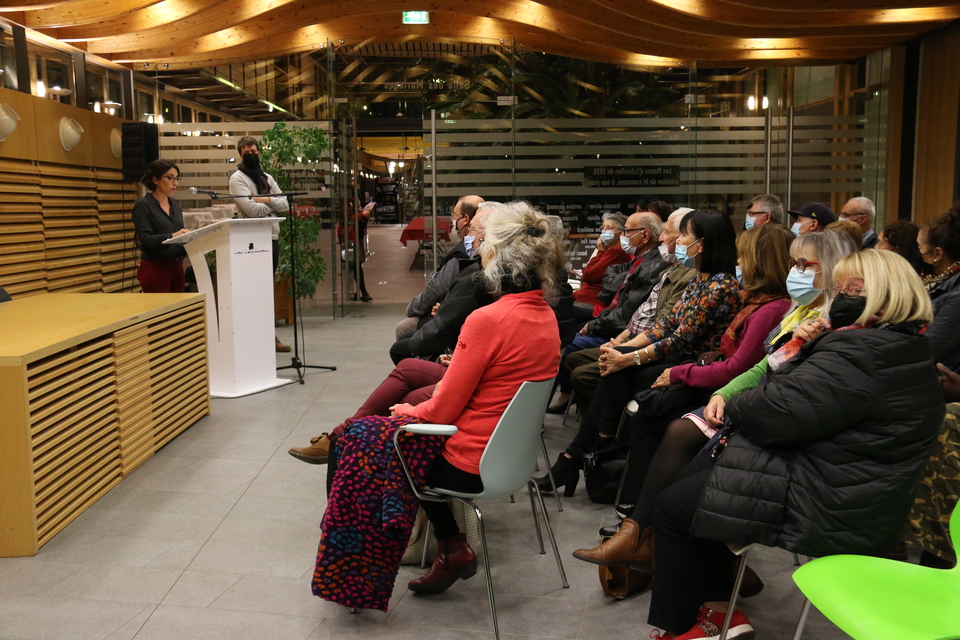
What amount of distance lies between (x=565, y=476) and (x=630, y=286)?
4.72ft

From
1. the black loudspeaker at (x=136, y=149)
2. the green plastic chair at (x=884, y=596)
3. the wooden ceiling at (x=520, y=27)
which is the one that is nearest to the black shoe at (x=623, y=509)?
the green plastic chair at (x=884, y=596)

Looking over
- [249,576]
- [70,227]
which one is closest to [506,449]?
[249,576]

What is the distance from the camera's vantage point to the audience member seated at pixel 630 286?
189 inches

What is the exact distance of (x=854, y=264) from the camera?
94.0 inches

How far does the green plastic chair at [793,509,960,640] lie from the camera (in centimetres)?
184

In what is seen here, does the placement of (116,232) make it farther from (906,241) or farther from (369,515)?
(906,241)

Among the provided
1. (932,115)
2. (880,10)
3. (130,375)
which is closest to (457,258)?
(130,375)

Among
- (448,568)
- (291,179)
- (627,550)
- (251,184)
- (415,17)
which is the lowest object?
(448,568)

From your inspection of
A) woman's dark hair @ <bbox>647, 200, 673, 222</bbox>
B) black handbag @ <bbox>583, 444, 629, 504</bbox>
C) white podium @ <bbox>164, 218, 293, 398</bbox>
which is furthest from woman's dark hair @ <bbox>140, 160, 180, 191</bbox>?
black handbag @ <bbox>583, 444, 629, 504</bbox>

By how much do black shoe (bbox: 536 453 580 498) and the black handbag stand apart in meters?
0.07

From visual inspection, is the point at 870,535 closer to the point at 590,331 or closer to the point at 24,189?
the point at 590,331

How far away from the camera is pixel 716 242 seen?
11.8ft

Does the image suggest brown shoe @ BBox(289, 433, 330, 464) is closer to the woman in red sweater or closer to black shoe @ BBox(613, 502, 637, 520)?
the woman in red sweater

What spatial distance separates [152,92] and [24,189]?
285 centimetres
